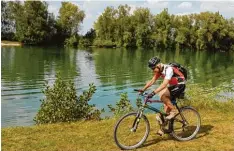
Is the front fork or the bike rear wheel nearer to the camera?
the front fork

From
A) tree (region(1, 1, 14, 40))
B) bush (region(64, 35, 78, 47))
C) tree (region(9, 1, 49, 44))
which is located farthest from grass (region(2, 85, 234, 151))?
tree (region(1, 1, 14, 40))

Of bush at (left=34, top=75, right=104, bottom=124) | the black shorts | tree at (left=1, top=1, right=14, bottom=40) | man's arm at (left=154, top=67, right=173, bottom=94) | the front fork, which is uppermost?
tree at (left=1, top=1, right=14, bottom=40)

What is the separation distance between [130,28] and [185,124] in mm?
110824

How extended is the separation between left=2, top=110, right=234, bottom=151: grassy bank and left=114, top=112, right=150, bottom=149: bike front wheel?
215 millimetres

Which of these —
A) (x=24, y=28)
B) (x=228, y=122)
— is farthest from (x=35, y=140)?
(x=24, y=28)

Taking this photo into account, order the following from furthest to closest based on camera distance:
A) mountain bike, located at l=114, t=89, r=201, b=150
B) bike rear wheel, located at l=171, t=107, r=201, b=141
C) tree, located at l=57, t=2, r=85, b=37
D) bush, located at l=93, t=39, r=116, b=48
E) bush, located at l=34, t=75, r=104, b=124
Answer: tree, located at l=57, t=2, r=85, b=37
bush, located at l=93, t=39, r=116, b=48
bush, located at l=34, t=75, r=104, b=124
bike rear wheel, located at l=171, t=107, r=201, b=141
mountain bike, located at l=114, t=89, r=201, b=150

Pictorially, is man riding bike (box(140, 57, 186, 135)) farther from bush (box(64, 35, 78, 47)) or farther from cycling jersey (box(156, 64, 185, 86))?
bush (box(64, 35, 78, 47))

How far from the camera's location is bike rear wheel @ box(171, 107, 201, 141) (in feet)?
31.7

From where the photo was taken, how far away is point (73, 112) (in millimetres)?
13930

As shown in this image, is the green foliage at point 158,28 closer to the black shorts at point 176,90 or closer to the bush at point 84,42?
the bush at point 84,42

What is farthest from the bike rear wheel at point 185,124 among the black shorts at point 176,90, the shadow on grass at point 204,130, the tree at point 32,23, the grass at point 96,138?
the tree at point 32,23

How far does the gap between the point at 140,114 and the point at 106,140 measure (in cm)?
137

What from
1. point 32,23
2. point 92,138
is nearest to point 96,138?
point 92,138

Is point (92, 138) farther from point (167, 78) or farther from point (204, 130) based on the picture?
point (204, 130)
